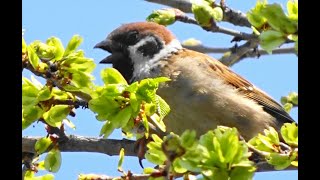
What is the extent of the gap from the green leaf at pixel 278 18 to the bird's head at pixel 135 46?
7.46ft

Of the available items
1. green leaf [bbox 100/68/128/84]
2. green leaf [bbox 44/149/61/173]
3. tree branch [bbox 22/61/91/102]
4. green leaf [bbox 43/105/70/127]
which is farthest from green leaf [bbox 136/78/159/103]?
green leaf [bbox 44/149/61/173]

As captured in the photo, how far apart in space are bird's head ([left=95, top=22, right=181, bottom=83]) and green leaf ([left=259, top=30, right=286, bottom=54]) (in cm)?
221

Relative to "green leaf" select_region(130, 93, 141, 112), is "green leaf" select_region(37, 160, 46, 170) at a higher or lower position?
lower

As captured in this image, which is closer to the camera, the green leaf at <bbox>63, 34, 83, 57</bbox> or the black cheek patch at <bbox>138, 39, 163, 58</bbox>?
the green leaf at <bbox>63, 34, 83, 57</bbox>

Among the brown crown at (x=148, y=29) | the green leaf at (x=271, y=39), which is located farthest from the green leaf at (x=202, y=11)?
the green leaf at (x=271, y=39)

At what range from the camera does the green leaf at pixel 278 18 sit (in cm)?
195

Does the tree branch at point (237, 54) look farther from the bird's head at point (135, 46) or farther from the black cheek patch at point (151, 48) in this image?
the black cheek patch at point (151, 48)

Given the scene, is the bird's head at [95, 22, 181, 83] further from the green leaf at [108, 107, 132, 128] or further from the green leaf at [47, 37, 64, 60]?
the green leaf at [108, 107, 132, 128]

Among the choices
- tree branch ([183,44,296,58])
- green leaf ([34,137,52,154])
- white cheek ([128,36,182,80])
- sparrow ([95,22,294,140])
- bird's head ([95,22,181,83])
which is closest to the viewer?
green leaf ([34,137,52,154])

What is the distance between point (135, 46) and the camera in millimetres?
4375

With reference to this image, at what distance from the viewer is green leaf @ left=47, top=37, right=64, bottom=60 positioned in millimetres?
2420

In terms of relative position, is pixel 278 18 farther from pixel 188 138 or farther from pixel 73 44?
pixel 73 44

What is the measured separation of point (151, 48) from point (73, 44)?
2.03 m

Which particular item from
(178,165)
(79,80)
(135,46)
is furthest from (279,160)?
(135,46)
